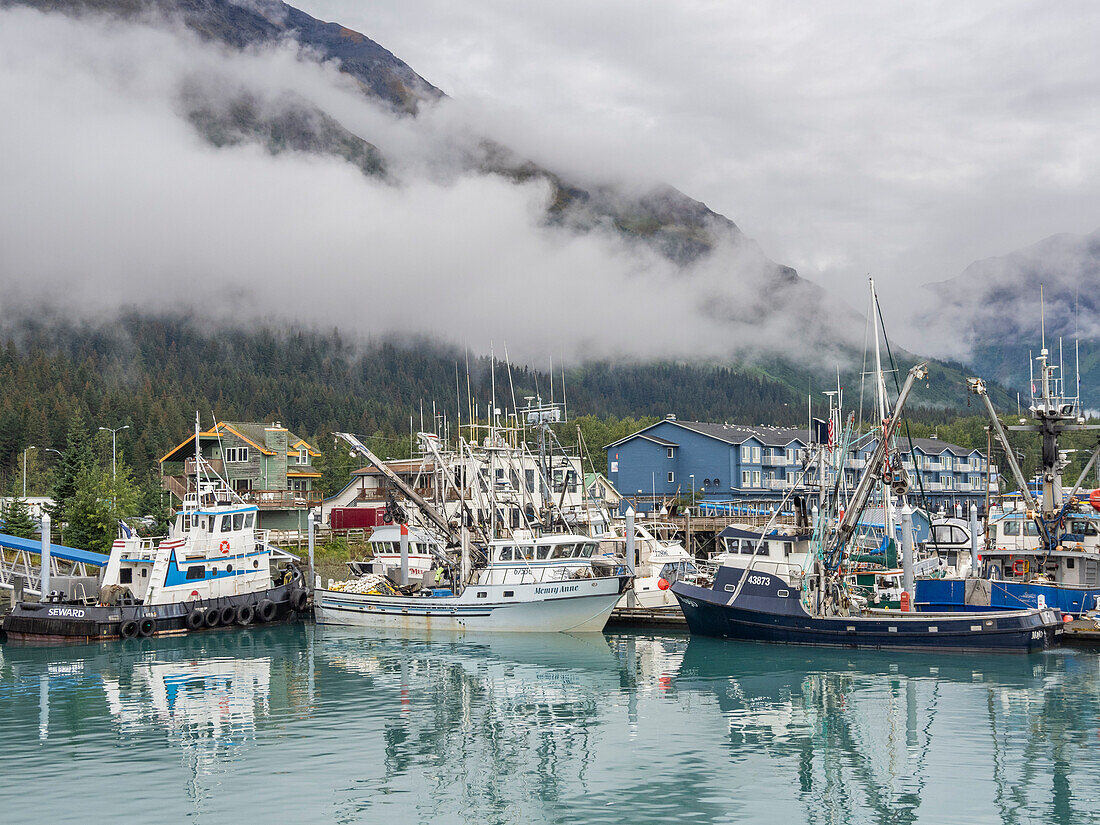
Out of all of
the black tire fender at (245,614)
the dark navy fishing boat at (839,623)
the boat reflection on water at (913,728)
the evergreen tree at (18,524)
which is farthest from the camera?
the evergreen tree at (18,524)

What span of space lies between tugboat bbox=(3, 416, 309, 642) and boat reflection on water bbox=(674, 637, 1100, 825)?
61.3 feet

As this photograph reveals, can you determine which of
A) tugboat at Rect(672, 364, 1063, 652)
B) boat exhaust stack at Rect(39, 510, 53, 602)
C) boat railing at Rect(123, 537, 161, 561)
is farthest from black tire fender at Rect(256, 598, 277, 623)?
tugboat at Rect(672, 364, 1063, 652)

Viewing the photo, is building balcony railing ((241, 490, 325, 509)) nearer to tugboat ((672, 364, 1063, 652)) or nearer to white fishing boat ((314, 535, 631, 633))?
white fishing boat ((314, 535, 631, 633))

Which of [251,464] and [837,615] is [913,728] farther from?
[251,464]

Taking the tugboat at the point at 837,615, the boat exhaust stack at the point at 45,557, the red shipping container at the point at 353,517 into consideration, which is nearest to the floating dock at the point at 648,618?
the tugboat at the point at 837,615

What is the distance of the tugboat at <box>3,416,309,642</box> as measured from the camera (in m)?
39.8

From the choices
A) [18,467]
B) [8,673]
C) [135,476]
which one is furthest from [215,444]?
[8,673]

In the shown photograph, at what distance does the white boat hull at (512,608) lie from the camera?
40.3m

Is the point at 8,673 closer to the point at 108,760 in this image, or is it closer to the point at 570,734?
the point at 108,760

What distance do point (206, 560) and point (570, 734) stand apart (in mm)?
22511

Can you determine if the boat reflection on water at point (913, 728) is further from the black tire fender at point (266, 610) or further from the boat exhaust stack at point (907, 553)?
the black tire fender at point (266, 610)

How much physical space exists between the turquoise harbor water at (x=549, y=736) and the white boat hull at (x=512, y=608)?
2.59 m

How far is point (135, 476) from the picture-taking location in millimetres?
92688

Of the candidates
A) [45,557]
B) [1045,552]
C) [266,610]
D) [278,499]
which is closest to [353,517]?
[278,499]
